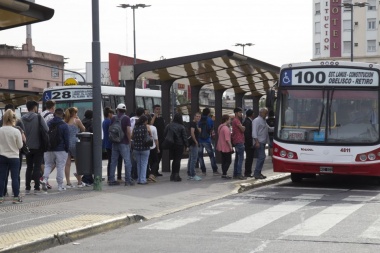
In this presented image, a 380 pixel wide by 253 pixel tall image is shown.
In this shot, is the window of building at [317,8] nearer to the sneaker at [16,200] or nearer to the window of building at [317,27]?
the window of building at [317,27]

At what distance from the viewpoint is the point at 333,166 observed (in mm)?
17109

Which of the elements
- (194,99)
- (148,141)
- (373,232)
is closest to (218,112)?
(194,99)

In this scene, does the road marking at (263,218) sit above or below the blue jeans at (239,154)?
below

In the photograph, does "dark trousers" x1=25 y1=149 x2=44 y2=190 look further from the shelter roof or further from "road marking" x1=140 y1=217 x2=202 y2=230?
the shelter roof

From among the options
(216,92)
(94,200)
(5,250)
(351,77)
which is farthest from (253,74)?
(5,250)

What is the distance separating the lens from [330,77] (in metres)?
17.7

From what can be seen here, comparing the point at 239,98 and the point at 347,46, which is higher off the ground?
the point at 347,46

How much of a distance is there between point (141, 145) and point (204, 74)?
4.96m

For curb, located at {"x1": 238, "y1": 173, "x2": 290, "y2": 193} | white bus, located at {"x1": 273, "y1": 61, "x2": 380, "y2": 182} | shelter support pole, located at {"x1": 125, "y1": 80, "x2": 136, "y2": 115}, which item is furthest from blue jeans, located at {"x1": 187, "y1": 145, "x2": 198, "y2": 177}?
white bus, located at {"x1": 273, "y1": 61, "x2": 380, "y2": 182}

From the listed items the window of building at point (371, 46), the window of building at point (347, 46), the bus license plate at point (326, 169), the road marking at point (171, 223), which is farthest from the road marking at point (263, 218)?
the window of building at point (371, 46)

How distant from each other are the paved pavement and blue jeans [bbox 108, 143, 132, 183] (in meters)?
0.38

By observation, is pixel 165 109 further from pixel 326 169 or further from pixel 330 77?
pixel 326 169

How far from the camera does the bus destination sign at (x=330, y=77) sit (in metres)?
17.4

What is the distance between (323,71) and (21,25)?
8.92m
